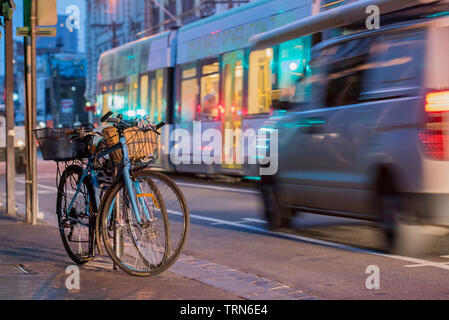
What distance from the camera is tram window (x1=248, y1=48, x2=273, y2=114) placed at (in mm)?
15281

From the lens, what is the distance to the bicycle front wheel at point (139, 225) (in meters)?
6.00

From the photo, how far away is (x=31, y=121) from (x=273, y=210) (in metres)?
3.19

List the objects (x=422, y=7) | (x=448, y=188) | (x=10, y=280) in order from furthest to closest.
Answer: (x=422, y=7)
(x=448, y=188)
(x=10, y=280)

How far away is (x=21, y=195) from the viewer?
15430mm

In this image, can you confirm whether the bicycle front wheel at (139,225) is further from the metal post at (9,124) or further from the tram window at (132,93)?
the tram window at (132,93)

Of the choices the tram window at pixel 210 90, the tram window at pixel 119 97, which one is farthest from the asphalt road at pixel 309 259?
the tram window at pixel 119 97

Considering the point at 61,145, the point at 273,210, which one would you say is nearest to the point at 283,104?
the point at 273,210

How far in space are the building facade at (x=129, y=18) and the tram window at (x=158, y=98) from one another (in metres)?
21.0

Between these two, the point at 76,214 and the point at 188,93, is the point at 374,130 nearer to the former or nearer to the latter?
the point at 76,214

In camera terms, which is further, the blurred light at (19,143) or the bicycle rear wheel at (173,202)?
the blurred light at (19,143)

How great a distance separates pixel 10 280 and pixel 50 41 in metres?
173

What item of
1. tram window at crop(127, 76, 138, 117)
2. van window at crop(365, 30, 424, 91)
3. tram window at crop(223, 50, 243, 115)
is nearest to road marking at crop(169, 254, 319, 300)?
van window at crop(365, 30, 424, 91)
